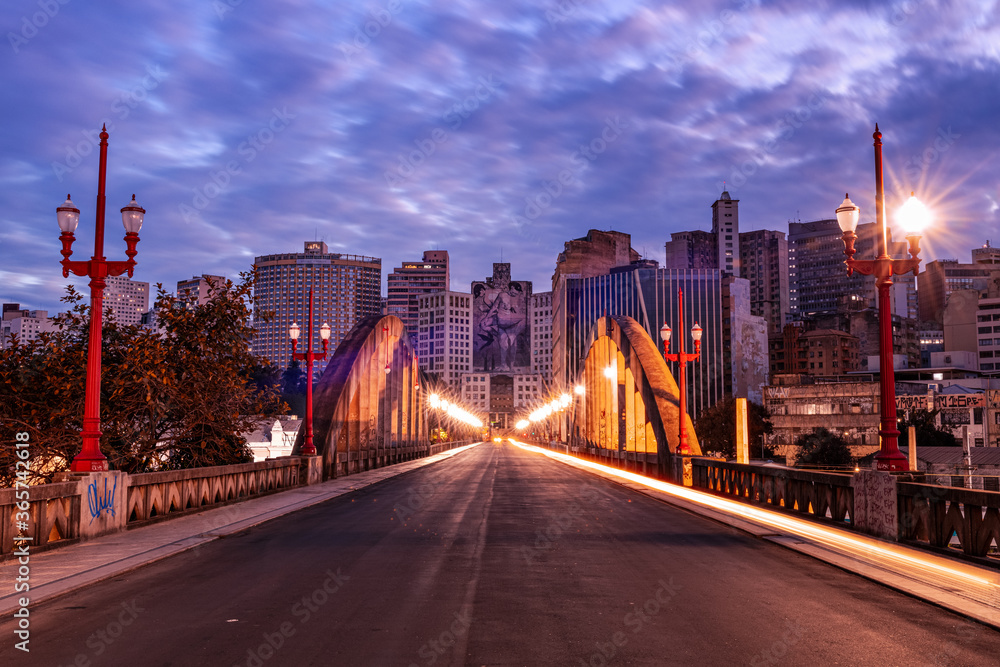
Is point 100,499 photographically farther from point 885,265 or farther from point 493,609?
point 885,265

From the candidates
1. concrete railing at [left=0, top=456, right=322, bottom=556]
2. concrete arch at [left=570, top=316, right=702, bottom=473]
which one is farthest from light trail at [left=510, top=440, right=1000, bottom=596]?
concrete arch at [left=570, top=316, right=702, bottom=473]

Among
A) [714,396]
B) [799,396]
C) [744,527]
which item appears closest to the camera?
[744,527]

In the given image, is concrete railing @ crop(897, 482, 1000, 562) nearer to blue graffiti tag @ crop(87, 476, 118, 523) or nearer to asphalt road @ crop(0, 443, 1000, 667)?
asphalt road @ crop(0, 443, 1000, 667)

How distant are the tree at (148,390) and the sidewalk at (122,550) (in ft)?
8.87

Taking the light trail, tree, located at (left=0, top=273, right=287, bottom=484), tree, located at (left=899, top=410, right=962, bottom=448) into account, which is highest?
tree, located at (left=0, top=273, right=287, bottom=484)

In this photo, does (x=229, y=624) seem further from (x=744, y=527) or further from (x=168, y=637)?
(x=744, y=527)

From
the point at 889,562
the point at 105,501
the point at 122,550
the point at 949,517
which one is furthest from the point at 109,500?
the point at 949,517

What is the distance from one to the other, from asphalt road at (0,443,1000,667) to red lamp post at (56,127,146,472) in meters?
3.27

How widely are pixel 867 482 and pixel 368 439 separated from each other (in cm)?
3645

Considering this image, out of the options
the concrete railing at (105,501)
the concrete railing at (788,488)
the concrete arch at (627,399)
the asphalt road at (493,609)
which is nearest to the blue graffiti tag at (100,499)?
the concrete railing at (105,501)

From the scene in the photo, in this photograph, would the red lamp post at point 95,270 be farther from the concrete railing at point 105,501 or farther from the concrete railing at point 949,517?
the concrete railing at point 949,517

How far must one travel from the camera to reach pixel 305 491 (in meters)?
A: 26.4

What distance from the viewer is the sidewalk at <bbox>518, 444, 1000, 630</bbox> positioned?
877 cm

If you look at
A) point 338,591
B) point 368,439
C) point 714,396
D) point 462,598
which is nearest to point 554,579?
point 462,598
